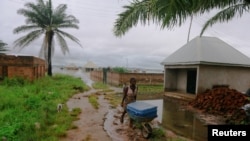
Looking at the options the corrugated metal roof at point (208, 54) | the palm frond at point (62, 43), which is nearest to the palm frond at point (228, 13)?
the corrugated metal roof at point (208, 54)

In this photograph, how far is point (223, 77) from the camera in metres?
15.7

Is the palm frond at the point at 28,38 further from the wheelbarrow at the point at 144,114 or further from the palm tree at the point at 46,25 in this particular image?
the wheelbarrow at the point at 144,114

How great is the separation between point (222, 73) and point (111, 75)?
15.9 meters

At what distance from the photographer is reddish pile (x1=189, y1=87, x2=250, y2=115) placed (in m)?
11.5

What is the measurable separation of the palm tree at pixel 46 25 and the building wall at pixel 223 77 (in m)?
14.3

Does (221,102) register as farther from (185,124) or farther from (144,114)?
(144,114)

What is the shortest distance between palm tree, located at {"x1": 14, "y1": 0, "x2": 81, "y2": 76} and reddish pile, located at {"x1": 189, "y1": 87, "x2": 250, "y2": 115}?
15.5 metres

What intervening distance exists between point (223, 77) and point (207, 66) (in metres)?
1.67

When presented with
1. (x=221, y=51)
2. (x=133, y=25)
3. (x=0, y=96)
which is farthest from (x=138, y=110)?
(x=221, y=51)

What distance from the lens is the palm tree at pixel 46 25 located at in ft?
74.8

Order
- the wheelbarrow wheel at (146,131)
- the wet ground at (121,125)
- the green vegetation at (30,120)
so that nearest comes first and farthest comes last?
the green vegetation at (30,120) → the wheelbarrow wheel at (146,131) → the wet ground at (121,125)

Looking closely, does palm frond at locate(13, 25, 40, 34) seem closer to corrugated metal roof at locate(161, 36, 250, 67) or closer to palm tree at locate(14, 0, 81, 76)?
palm tree at locate(14, 0, 81, 76)

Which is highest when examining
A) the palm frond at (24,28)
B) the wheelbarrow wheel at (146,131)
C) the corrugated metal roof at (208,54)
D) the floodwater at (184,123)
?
the palm frond at (24,28)

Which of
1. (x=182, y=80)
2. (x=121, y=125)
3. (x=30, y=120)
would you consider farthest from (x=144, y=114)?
(x=182, y=80)
